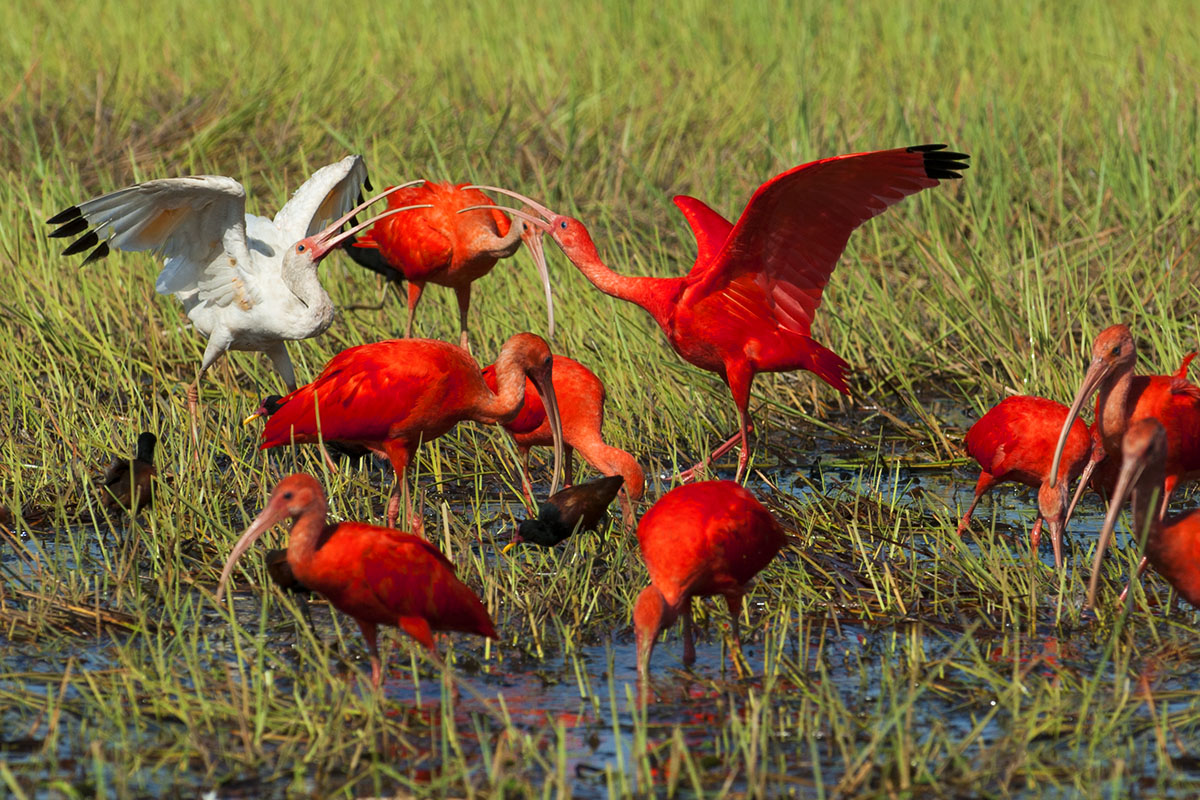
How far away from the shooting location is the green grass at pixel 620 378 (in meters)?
4.06

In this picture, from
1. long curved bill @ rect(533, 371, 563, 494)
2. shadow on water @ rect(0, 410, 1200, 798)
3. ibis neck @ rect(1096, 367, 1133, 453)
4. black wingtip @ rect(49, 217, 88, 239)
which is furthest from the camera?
black wingtip @ rect(49, 217, 88, 239)

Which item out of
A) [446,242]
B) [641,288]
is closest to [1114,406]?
[641,288]

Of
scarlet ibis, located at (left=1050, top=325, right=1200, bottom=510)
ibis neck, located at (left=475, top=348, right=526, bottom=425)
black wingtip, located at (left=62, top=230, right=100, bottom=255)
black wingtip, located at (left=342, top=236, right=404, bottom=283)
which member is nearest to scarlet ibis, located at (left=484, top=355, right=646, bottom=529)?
ibis neck, located at (left=475, top=348, right=526, bottom=425)

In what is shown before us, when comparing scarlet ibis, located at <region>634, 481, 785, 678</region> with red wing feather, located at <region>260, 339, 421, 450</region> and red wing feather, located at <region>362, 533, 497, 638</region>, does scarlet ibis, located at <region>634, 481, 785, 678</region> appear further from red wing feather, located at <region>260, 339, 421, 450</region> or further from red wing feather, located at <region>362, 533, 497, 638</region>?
red wing feather, located at <region>260, 339, 421, 450</region>

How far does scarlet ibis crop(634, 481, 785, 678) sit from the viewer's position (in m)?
4.64

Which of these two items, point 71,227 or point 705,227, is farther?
point 705,227

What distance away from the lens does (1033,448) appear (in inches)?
236

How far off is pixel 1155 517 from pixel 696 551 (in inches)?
52.4

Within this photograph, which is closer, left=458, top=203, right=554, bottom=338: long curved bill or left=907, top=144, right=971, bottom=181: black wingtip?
left=907, top=144, right=971, bottom=181: black wingtip

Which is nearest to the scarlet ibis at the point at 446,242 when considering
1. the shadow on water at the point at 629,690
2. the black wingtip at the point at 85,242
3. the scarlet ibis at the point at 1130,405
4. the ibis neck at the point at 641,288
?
the ibis neck at the point at 641,288

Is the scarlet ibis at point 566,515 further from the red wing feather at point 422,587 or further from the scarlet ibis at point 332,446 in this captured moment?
the scarlet ibis at point 332,446

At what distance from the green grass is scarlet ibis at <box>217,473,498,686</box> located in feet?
0.52

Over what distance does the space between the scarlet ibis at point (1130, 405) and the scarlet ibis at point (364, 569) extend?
200cm

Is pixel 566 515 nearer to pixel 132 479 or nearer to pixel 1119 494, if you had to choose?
pixel 132 479
